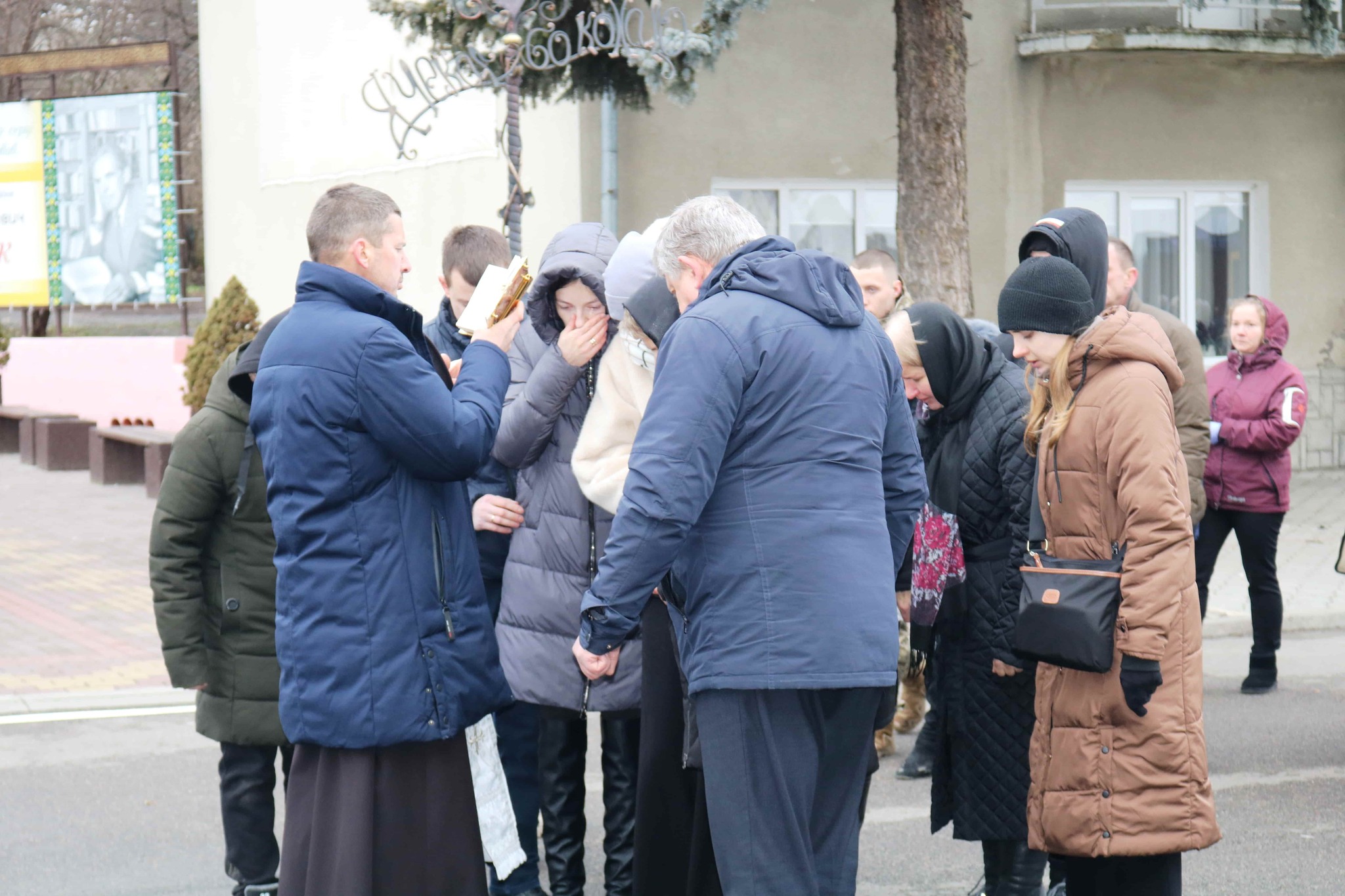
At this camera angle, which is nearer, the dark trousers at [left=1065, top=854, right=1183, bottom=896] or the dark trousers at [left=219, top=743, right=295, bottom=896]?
the dark trousers at [left=1065, top=854, right=1183, bottom=896]

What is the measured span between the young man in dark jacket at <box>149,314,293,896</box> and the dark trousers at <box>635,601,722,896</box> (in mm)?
1012

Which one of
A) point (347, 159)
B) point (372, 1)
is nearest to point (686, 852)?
point (372, 1)

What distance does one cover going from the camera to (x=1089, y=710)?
352 cm

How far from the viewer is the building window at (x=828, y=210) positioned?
542 inches

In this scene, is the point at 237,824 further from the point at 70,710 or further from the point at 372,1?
the point at 372,1

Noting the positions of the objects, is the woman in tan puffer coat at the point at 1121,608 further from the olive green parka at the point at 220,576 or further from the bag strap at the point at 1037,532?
the olive green parka at the point at 220,576

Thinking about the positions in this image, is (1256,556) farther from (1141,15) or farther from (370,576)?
(1141,15)

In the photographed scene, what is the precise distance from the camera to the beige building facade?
43.8 feet

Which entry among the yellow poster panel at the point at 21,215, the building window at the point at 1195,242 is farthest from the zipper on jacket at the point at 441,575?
the yellow poster panel at the point at 21,215

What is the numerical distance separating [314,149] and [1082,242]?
14173 millimetres

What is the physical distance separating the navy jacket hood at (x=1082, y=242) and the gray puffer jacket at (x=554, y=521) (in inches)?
49.7

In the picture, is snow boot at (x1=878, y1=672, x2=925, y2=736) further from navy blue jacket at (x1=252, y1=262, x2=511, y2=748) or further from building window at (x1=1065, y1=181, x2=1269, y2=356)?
building window at (x1=1065, y1=181, x2=1269, y2=356)

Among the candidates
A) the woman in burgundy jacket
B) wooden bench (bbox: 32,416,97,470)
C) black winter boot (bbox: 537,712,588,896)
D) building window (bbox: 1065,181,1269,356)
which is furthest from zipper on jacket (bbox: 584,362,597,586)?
wooden bench (bbox: 32,416,97,470)

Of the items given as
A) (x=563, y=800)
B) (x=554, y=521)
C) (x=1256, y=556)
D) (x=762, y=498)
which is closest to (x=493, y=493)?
(x=554, y=521)
